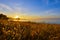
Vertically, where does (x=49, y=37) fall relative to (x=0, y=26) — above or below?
below

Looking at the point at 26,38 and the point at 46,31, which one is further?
the point at 46,31

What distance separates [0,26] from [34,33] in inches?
68.9

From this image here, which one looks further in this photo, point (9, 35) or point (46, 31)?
point (46, 31)

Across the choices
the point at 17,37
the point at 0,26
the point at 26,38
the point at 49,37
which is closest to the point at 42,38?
the point at 49,37

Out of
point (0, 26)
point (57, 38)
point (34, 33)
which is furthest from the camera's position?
point (0, 26)

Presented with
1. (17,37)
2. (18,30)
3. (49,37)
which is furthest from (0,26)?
(49,37)

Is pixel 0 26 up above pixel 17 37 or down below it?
above

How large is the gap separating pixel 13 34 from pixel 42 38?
1.17 metres

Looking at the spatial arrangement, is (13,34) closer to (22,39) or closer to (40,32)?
(22,39)

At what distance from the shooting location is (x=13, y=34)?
211 inches

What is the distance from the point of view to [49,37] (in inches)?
204

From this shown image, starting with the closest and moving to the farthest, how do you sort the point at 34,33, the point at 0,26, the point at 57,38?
the point at 57,38, the point at 34,33, the point at 0,26

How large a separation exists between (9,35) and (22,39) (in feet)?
1.80

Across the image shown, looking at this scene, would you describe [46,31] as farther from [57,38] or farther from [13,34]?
[13,34]
